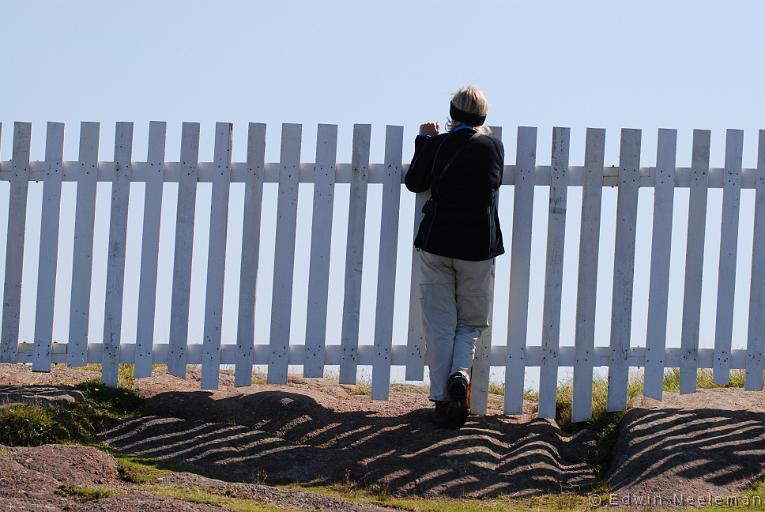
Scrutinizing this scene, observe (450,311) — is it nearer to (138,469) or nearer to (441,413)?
(441,413)

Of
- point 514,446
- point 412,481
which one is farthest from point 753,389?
point 412,481

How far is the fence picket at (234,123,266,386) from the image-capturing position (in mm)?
8781

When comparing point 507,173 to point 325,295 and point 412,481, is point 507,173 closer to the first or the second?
point 325,295

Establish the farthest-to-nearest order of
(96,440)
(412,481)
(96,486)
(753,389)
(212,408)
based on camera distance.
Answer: (753,389), (212,408), (96,440), (412,481), (96,486)

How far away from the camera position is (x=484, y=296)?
837cm

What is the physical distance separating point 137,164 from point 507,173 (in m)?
2.70

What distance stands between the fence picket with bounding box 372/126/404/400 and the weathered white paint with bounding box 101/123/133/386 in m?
1.89

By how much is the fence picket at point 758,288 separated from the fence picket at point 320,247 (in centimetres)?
315

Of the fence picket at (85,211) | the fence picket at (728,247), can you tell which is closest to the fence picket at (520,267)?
the fence picket at (728,247)

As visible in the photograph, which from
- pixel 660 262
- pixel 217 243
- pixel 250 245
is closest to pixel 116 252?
pixel 217 243

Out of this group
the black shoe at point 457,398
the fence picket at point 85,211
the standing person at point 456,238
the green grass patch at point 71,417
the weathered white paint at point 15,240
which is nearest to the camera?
the green grass patch at point 71,417

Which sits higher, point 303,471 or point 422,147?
point 422,147

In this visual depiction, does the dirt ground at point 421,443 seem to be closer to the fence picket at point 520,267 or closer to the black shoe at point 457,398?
the black shoe at point 457,398

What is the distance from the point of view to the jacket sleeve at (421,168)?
27.3ft
